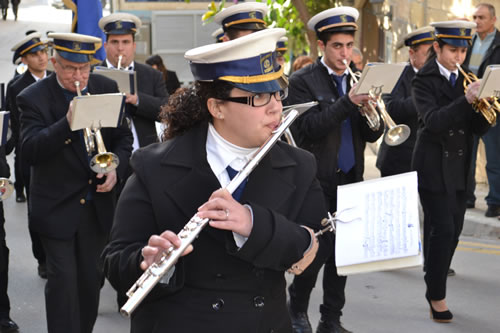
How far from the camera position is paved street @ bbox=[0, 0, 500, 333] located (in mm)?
6504

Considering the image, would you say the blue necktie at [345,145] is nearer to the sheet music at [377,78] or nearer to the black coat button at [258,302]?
the sheet music at [377,78]

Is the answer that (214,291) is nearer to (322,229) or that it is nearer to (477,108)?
(322,229)

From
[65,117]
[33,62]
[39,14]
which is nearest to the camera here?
[65,117]

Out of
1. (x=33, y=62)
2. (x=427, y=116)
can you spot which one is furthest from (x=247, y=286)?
(x=33, y=62)

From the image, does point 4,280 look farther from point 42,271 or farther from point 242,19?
point 242,19

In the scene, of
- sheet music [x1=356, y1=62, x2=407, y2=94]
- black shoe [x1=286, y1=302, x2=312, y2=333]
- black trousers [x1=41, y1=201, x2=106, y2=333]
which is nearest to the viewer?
black trousers [x1=41, y1=201, x2=106, y2=333]

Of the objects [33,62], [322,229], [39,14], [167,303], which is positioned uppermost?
[322,229]

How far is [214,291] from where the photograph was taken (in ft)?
10.3

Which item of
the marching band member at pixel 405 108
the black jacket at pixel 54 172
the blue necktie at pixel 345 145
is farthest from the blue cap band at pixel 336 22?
the black jacket at pixel 54 172

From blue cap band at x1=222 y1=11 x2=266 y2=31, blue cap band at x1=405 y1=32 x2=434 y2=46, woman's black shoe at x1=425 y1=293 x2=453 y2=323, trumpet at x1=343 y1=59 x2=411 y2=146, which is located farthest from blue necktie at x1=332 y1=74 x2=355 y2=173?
blue cap band at x1=405 y1=32 x2=434 y2=46

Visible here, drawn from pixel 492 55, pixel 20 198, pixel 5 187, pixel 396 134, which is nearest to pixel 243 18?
pixel 396 134

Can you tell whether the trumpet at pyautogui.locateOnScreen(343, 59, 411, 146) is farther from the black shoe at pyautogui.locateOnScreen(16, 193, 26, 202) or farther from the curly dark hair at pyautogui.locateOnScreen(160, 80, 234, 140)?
the black shoe at pyautogui.locateOnScreen(16, 193, 26, 202)

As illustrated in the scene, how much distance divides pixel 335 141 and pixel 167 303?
3147mm

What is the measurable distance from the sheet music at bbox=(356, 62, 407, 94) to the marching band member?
4.39ft
